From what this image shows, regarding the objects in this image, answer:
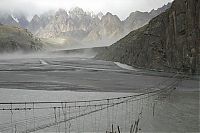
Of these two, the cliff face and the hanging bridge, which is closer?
the hanging bridge

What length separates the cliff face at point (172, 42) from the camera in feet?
351

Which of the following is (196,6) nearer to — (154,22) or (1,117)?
(154,22)

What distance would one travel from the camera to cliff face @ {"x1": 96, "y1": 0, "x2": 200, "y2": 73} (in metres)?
107

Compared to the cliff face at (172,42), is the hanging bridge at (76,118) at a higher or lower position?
lower

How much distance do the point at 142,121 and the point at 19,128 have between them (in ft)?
45.0

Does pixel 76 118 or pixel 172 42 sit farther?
pixel 172 42

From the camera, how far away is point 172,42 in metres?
122

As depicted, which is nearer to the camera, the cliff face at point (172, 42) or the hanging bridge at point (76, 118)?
the hanging bridge at point (76, 118)

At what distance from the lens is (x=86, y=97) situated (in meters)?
53.9

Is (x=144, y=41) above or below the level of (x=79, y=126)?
above

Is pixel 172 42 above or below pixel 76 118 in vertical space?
above

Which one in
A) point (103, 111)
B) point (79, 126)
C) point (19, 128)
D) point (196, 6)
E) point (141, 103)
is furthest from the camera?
point (196, 6)

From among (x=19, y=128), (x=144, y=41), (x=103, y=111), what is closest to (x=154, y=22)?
(x=144, y=41)

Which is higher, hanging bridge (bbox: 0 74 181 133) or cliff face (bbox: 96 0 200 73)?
cliff face (bbox: 96 0 200 73)
